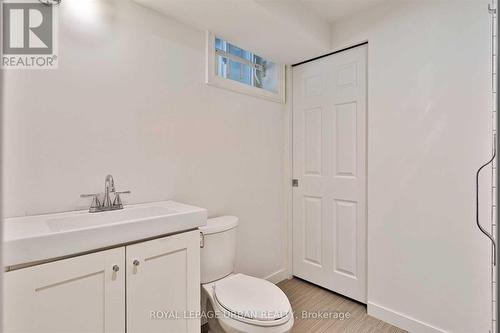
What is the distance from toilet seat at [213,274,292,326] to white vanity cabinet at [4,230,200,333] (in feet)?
0.56

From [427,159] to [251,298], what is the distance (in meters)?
1.39

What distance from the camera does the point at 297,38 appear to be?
6.32ft

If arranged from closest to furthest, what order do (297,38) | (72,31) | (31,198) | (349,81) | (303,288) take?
(31,198) < (72,31) < (297,38) < (349,81) < (303,288)

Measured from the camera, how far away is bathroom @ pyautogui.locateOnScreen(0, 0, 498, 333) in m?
1.15

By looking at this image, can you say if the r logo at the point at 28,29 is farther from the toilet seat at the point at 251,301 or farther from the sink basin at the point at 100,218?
the toilet seat at the point at 251,301

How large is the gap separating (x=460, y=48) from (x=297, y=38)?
1.01m

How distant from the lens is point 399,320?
1.76 metres

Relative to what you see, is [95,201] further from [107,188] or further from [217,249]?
[217,249]

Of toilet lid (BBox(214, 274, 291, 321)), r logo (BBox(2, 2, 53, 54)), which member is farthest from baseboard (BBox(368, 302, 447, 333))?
r logo (BBox(2, 2, 53, 54))

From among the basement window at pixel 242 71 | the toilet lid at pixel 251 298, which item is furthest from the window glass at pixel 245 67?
the toilet lid at pixel 251 298

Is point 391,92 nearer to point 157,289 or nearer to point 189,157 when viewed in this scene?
point 189,157

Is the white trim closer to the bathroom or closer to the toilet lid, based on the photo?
the bathroom

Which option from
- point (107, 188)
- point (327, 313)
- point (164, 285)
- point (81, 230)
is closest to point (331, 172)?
point (327, 313)

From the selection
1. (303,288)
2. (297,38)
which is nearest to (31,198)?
(297,38)
